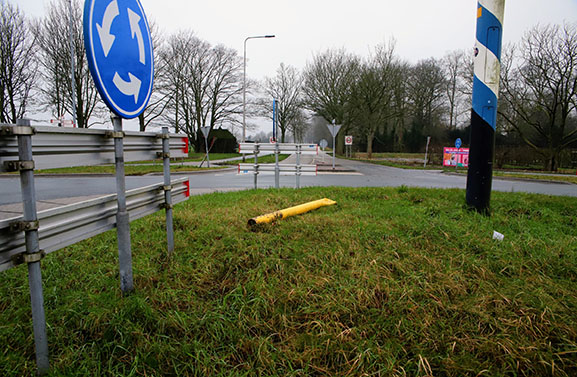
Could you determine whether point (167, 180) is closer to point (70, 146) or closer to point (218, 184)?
point (70, 146)

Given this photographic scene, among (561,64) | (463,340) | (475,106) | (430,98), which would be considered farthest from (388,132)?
(463,340)

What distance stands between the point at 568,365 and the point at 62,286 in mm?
3328

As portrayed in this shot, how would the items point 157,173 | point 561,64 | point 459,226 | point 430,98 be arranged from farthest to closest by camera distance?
point 430,98, point 561,64, point 157,173, point 459,226

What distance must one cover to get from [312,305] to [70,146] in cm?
178

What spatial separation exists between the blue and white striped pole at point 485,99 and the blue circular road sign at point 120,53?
440cm

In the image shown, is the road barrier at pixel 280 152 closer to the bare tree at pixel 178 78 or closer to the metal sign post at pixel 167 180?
the metal sign post at pixel 167 180

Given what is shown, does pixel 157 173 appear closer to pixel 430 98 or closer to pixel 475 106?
pixel 475 106

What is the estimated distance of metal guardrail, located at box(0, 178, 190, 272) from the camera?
1508mm

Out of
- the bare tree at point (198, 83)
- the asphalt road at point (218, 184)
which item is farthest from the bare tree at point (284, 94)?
the asphalt road at point (218, 184)

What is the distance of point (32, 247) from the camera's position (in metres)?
1.58

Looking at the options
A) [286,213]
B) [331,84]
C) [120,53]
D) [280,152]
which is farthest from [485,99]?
[331,84]

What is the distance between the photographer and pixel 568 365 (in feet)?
5.37

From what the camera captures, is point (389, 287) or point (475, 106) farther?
point (475, 106)

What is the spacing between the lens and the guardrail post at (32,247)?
1517 millimetres
